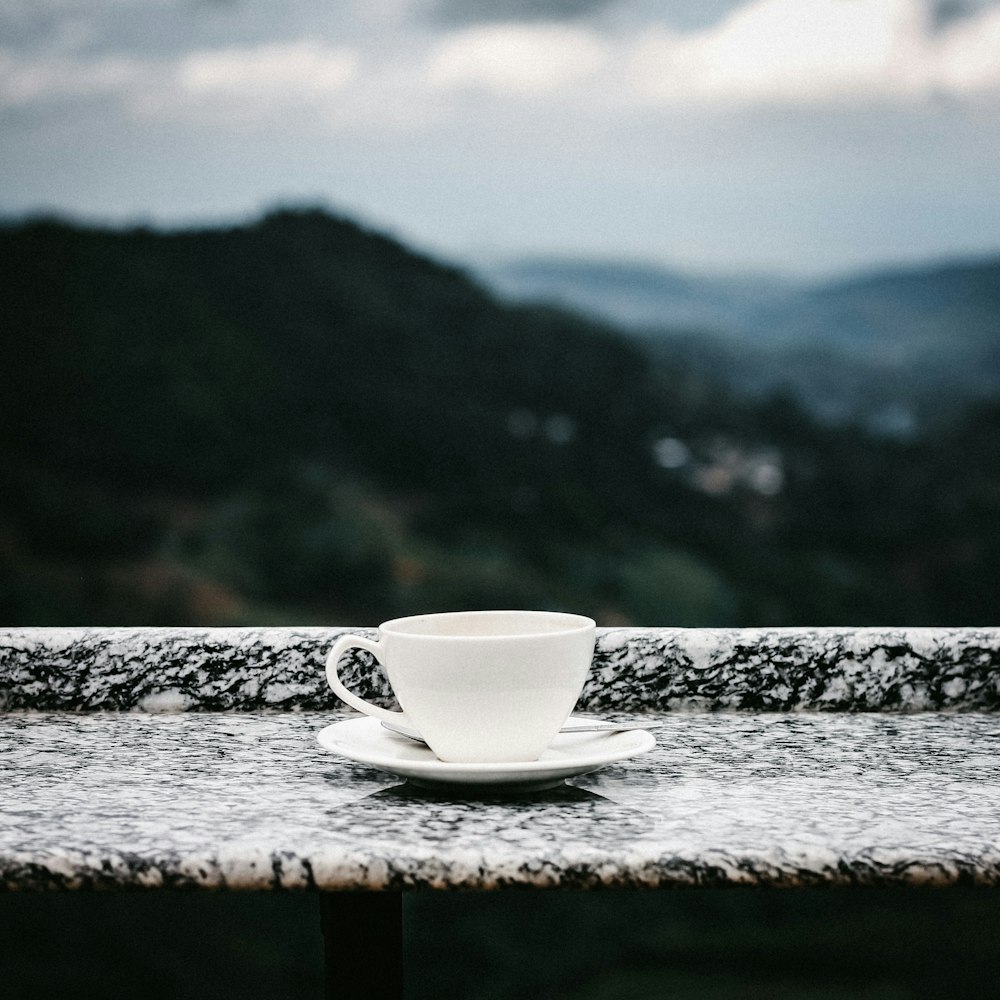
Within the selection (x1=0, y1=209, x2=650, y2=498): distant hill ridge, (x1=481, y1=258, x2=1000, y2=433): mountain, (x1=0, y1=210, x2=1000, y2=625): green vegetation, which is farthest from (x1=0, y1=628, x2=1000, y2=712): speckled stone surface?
(x1=481, y1=258, x2=1000, y2=433): mountain

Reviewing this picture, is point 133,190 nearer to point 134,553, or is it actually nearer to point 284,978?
point 134,553

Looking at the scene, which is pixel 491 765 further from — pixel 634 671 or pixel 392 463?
pixel 392 463

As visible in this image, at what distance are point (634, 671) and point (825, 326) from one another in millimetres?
4809

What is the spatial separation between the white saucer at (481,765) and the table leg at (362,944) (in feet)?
0.19

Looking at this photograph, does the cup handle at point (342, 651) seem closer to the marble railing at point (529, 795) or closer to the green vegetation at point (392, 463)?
the marble railing at point (529, 795)

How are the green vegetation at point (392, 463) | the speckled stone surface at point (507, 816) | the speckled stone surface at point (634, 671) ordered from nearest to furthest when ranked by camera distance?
the speckled stone surface at point (507, 816)
the speckled stone surface at point (634, 671)
the green vegetation at point (392, 463)

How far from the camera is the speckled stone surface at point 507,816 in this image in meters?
0.44

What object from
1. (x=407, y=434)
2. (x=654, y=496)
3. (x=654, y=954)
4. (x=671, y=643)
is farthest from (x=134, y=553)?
(x=671, y=643)

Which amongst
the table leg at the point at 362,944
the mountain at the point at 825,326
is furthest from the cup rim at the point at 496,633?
the mountain at the point at 825,326

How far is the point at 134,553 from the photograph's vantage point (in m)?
5.02

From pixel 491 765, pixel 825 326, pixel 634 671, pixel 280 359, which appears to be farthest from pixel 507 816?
pixel 825 326

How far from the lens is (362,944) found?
50 centimetres

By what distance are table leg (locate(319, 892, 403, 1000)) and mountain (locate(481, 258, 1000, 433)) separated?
187 inches

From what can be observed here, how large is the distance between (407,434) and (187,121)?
6.06 ft
